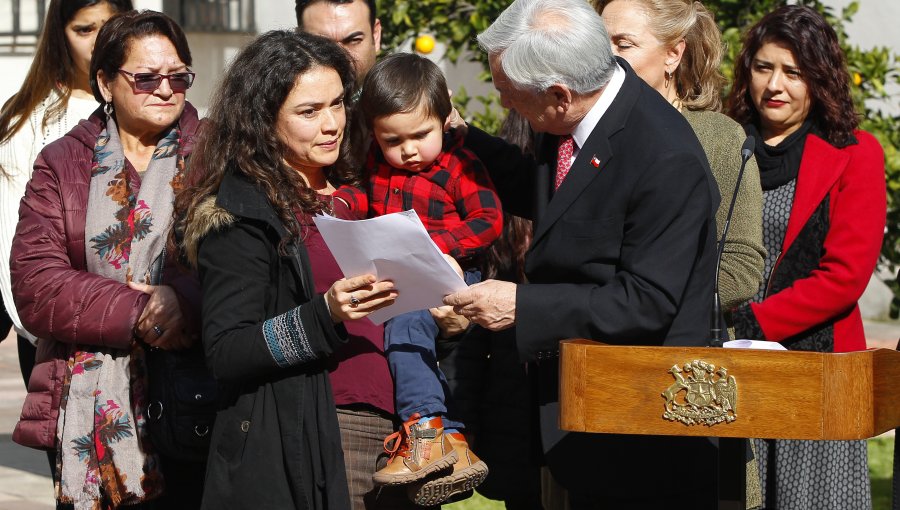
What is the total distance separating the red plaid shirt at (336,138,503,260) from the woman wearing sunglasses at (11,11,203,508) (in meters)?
0.61

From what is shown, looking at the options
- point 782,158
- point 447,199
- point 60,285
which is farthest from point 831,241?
point 60,285

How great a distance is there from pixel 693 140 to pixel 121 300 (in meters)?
1.72

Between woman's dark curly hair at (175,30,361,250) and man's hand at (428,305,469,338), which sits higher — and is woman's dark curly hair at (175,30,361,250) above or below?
above

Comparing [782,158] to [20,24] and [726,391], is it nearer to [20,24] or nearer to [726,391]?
[726,391]

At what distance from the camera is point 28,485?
6.59 m

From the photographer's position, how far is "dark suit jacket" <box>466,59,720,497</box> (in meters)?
2.89

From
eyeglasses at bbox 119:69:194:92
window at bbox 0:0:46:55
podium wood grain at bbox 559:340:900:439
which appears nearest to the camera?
podium wood grain at bbox 559:340:900:439

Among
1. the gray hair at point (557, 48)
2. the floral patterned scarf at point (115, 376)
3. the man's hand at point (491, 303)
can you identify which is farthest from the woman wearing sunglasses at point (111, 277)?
the gray hair at point (557, 48)

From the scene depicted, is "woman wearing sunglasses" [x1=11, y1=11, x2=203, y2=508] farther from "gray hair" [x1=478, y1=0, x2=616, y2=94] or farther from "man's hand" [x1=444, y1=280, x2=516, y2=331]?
"gray hair" [x1=478, y1=0, x2=616, y2=94]

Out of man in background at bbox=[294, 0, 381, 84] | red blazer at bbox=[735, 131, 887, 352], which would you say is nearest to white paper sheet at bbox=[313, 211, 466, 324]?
red blazer at bbox=[735, 131, 887, 352]

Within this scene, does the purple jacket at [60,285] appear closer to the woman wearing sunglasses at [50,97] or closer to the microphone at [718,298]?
the woman wearing sunglasses at [50,97]

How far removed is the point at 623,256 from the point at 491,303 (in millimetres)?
339

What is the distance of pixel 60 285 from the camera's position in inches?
144

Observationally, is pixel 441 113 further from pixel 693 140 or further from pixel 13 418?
pixel 13 418
